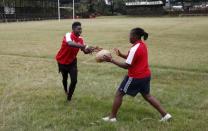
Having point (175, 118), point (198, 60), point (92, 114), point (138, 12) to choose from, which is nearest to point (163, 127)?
point (175, 118)

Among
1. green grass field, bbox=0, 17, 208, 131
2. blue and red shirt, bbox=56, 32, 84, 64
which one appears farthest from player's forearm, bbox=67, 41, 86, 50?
green grass field, bbox=0, 17, 208, 131

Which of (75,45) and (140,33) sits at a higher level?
(140,33)

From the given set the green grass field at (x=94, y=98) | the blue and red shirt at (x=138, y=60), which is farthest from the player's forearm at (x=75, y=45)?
the blue and red shirt at (x=138, y=60)

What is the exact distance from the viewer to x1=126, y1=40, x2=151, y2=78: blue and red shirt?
6.77m

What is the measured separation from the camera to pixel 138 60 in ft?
22.4

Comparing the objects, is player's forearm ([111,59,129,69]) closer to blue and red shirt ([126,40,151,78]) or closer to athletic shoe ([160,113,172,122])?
blue and red shirt ([126,40,151,78])

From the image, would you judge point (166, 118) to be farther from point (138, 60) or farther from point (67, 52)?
point (67, 52)

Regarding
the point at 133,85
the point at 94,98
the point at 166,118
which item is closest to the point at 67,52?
the point at 94,98

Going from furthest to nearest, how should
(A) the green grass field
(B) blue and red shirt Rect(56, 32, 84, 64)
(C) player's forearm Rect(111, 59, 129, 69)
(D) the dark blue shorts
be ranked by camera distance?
(B) blue and red shirt Rect(56, 32, 84, 64), (A) the green grass field, (D) the dark blue shorts, (C) player's forearm Rect(111, 59, 129, 69)

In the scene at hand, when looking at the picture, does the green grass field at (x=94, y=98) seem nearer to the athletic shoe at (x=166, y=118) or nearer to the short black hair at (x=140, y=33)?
the athletic shoe at (x=166, y=118)

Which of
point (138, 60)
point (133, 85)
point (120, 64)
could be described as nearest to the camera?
point (120, 64)

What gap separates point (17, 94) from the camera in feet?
31.4

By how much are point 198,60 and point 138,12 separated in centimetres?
7753

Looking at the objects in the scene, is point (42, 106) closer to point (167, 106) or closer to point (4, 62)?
point (167, 106)
